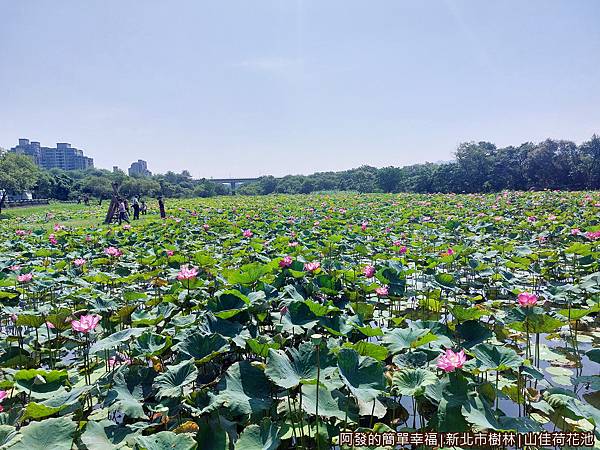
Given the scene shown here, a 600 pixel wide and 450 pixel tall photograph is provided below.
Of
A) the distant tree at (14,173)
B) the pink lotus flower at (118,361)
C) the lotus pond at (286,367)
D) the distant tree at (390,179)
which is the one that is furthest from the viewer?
the distant tree at (390,179)

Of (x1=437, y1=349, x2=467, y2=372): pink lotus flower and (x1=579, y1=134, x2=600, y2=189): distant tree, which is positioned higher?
(x1=579, y1=134, x2=600, y2=189): distant tree

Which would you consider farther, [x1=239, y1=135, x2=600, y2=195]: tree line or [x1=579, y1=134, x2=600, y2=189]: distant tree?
[x1=239, y1=135, x2=600, y2=195]: tree line

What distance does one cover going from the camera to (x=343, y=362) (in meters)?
1.71

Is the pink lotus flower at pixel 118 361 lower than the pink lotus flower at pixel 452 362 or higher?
lower

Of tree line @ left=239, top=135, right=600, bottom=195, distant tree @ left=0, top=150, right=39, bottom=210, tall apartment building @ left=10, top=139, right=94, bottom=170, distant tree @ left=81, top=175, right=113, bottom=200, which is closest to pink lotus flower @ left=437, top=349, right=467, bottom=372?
distant tree @ left=0, top=150, right=39, bottom=210

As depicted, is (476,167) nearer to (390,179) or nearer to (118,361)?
(390,179)

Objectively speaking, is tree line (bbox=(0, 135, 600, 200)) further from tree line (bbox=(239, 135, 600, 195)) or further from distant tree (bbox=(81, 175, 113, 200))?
distant tree (bbox=(81, 175, 113, 200))

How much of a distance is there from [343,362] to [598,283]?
8.24 feet

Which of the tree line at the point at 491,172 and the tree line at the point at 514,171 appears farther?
the tree line at the point at 514,171

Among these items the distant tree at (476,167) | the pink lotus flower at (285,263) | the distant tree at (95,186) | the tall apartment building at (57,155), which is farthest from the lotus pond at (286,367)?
the tall apartment building at (57,155)

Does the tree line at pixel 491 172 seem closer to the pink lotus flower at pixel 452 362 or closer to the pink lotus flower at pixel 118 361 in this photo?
the pink lotus flower at pixel 118 361

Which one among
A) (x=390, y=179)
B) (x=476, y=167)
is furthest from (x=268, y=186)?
A: (x=476, y=167)

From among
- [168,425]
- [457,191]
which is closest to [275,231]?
[168,425]

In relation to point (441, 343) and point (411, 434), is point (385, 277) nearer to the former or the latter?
point (441, 343)
